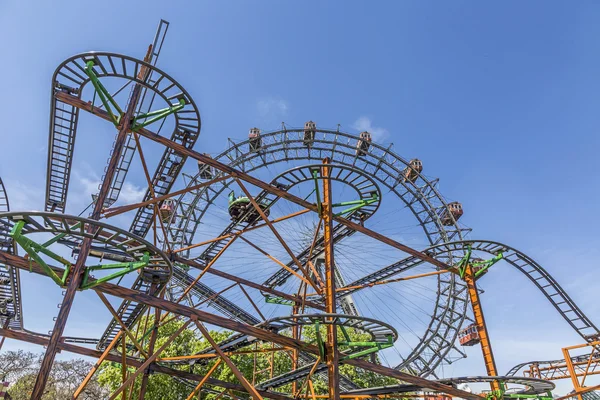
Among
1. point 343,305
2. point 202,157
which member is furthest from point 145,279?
point 343,305

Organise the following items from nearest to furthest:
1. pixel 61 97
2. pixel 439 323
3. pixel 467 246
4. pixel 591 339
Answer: pixel 61 97
pixel 467 246
pixel 591 339
pixel 439 323

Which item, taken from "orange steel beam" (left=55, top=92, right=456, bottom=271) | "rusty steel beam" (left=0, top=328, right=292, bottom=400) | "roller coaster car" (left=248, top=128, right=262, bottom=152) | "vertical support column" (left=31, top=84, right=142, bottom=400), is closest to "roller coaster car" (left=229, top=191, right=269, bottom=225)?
"orange steel beam" (left=55, top=92, right=456, bottom=271)

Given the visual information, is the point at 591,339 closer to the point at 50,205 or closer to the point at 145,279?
the point at 145,279

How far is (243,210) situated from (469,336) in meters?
25.0

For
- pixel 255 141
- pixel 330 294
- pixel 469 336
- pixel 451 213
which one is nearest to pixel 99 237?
pixel 330 294

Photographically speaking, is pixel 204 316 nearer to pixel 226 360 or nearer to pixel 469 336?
pixel 226 360

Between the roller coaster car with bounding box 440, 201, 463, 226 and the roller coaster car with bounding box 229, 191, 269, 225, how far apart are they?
20.3 metres

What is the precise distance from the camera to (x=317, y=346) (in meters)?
11.1

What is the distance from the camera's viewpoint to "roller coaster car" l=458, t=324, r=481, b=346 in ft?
111

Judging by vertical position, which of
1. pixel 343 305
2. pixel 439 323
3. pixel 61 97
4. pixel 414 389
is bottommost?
pixel 414 389

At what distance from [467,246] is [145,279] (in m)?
11.8

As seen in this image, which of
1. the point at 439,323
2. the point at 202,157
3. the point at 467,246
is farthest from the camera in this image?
the point at 439,323

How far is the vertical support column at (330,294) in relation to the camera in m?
10.7

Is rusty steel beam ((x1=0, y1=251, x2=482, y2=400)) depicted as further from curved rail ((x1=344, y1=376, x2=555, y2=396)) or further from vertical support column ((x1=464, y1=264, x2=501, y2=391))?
vertical support column ((x1=464, y1=264, x2=501, y2=391))
